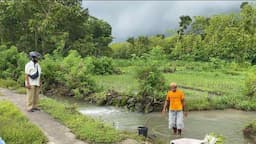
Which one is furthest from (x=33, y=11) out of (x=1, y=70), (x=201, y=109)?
(x=201, y=109)

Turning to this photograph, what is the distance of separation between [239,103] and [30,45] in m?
21.9

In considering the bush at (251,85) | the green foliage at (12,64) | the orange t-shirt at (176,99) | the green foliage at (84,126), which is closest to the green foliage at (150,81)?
the bush at (251,85)

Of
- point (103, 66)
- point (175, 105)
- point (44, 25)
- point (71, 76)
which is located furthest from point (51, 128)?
point (44, 25)

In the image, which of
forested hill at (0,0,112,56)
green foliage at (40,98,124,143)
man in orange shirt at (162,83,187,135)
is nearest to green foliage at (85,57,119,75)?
forested hill at (0,0,112,56)

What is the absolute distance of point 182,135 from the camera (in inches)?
529

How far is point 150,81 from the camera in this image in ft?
60.3

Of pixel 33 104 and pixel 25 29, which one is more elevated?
pixel 25 29

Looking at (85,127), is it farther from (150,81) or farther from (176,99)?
(150,81)

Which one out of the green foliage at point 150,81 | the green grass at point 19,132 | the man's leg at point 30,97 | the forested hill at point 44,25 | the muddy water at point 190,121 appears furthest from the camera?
the forested hill at point 44,25

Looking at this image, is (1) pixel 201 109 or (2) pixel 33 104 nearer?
(2) pixel 33 104

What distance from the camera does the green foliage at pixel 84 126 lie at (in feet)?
33.1

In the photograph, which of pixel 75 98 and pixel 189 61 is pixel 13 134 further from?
pixel 189 61

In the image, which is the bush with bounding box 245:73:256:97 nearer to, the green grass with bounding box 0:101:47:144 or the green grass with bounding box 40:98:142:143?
the green grass with bounding box 40:98:142:143

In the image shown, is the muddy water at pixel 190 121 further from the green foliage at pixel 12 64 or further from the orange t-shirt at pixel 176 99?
the green foliage at pixel 12 64
